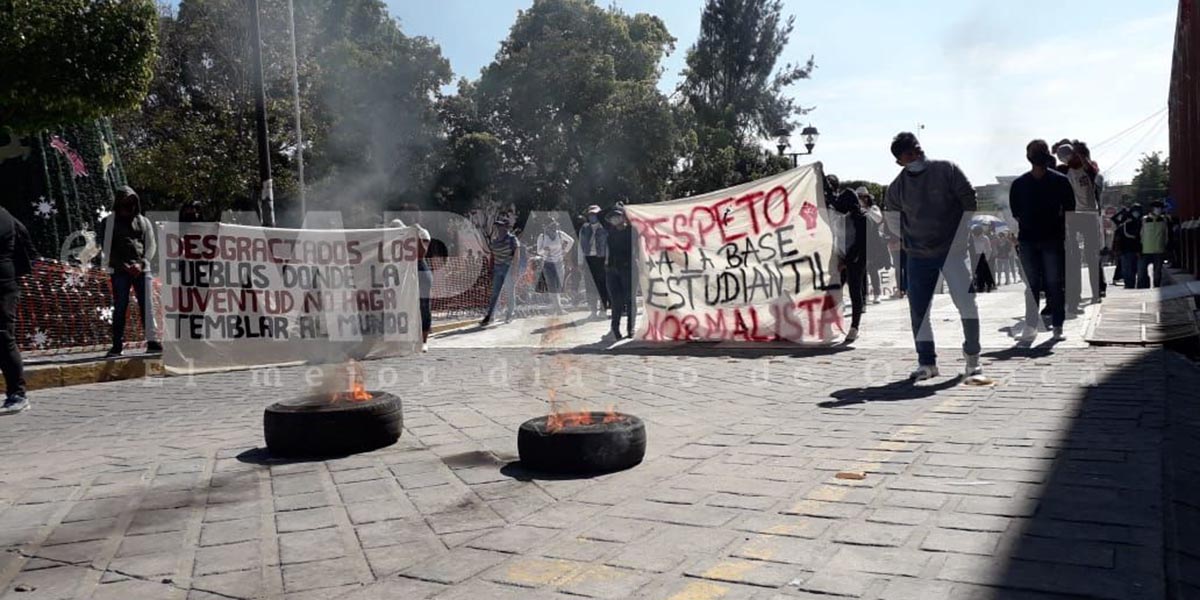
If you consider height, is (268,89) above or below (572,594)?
above

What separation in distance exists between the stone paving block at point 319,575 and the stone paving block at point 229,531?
487 mm

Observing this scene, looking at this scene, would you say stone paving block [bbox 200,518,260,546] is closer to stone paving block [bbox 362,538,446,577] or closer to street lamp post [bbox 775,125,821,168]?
stone paving block [bbox 362,538,446,577]

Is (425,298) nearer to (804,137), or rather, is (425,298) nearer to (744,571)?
(744,571)

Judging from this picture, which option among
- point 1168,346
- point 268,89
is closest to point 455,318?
point 1168,346

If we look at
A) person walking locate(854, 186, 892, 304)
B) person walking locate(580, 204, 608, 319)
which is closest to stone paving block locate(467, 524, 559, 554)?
person walking locate(580, 204, 608, 319)

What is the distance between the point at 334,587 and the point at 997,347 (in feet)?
24.5

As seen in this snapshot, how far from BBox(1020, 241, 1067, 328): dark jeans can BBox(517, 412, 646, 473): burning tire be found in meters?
5.94

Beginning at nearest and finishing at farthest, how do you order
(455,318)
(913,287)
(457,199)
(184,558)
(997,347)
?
(184,558) < (913,287) < (997,347) < (455,318) < (457,199)

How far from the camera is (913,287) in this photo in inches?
295

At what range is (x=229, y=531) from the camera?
3.83 metres

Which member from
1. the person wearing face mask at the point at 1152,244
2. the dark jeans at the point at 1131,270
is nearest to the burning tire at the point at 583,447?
the person wearing face mask at the point at 1152,244

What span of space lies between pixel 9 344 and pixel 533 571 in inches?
248

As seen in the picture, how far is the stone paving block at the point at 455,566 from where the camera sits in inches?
123

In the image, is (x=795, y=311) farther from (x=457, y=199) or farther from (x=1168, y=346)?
(x=457, y=199)
